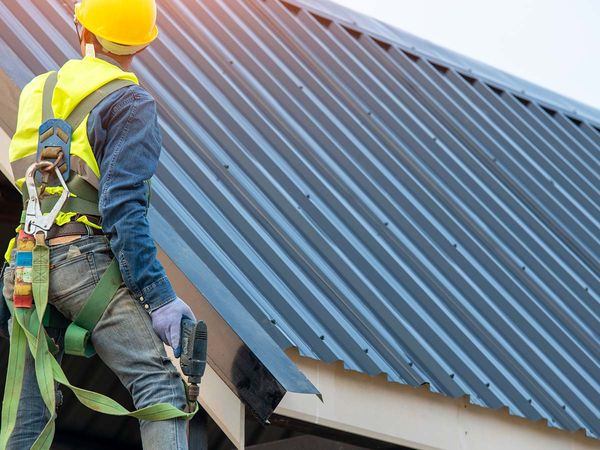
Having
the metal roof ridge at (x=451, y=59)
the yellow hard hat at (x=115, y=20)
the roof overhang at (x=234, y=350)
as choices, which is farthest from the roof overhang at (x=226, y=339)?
the metal roof ridge at (x=451, y=59)

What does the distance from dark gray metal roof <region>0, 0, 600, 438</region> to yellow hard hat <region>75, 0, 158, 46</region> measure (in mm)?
1520

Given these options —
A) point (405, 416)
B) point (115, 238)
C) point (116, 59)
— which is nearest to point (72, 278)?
point (115, 238)

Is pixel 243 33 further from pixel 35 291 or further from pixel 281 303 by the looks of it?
pixel 35 291

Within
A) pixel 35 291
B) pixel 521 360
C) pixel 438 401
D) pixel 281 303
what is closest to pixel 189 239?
pixel 281 303

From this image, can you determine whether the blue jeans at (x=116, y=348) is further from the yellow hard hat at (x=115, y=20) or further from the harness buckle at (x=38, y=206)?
the yellow hard hat at (x=115, y=20)

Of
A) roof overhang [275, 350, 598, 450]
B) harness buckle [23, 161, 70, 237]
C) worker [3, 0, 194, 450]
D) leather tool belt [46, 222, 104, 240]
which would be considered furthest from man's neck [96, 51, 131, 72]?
roof overhang [275, 350, 598, 450]

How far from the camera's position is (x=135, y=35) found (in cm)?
546

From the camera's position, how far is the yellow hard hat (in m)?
5.44

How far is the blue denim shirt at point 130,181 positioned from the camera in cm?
512

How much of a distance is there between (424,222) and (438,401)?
7.60 ft

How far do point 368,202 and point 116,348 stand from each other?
513cm

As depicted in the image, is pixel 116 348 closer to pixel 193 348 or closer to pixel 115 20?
pixel 193 348

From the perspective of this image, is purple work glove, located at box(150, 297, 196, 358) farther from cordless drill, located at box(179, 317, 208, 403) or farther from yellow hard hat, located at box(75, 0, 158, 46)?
yellow hard hat, located at box(75, 0, 158, 46)

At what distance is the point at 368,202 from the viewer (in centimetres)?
1010
